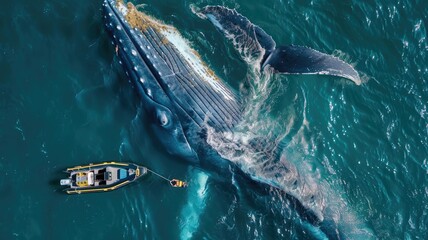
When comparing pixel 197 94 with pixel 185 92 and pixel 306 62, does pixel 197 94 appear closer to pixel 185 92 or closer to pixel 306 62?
pixel 185 92

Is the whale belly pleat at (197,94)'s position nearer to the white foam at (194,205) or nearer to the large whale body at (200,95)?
the large whale body at (200,95)

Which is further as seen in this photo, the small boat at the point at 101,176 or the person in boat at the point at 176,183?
the small boat at the point at 101,176

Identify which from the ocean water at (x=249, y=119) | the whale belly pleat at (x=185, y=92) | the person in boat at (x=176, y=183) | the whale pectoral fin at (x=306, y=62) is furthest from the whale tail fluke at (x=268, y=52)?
the person in boat at (x=176, y=183)

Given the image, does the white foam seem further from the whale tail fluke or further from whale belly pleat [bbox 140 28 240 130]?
the whale tail fluke

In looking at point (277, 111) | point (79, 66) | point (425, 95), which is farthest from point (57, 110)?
point (425, 95)

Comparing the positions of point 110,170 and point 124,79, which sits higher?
point 124,79

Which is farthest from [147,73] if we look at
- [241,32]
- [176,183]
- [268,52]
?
[268,52]

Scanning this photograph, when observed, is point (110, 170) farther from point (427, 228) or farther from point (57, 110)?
point (427, 228)
